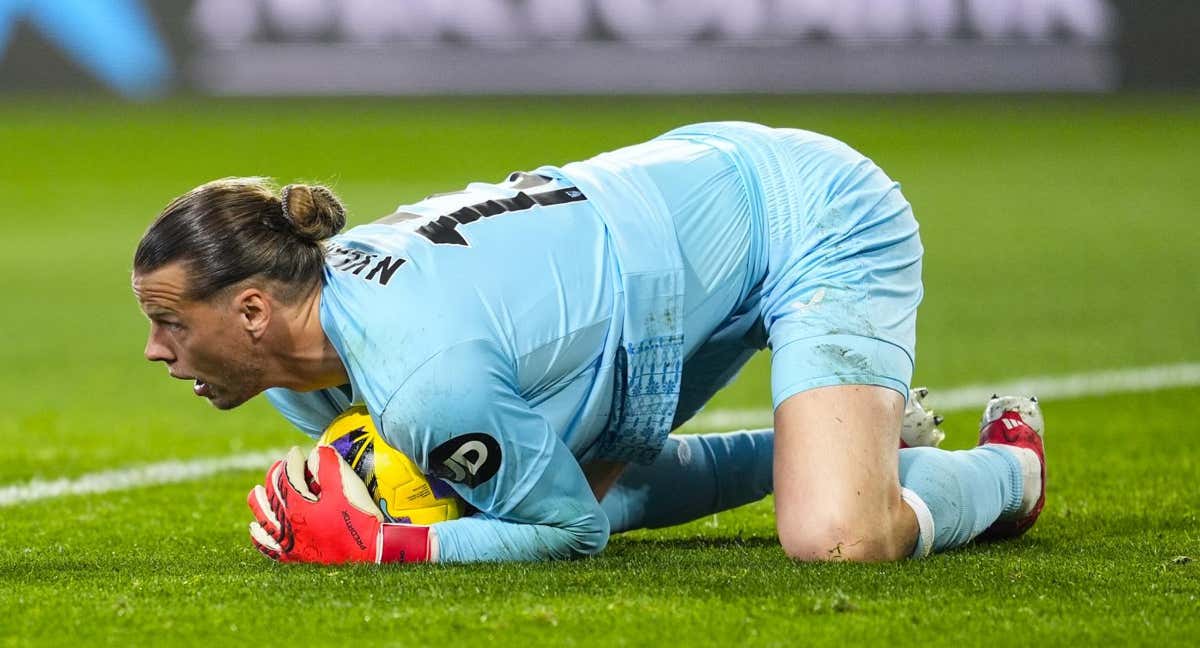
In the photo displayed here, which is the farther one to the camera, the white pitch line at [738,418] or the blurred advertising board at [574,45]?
the blurred advertising board at [574,45]

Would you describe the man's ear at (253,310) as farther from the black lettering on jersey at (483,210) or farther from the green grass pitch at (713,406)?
the green grass pitch at (713,406)

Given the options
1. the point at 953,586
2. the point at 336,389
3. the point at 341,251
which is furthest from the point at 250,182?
the point at 953,586

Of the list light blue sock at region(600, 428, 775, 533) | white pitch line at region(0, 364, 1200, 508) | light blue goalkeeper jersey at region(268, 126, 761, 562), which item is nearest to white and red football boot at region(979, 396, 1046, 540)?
light blue sock at region(600, 428, 775, 533)

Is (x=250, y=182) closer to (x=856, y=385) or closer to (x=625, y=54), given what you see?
(x=856, y=385)

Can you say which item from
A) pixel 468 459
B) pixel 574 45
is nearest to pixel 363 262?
pixel 468 459

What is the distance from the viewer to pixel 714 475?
4453 mm

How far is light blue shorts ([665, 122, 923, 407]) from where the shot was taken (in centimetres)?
393

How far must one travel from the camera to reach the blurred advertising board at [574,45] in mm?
19047

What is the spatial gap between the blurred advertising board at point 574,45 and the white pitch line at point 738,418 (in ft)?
40.6

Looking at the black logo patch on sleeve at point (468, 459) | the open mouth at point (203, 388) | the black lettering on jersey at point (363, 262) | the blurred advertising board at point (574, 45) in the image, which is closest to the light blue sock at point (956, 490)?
the black logo patch on sleeve at point (468, 459)

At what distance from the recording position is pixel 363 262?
3691 millimetres

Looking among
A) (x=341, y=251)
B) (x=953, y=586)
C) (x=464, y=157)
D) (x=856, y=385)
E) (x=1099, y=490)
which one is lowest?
(x=464, y=157)

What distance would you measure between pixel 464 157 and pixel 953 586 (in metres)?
15.5

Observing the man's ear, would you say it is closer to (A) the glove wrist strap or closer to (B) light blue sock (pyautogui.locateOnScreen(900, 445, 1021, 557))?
(A) the glove wrist strap
